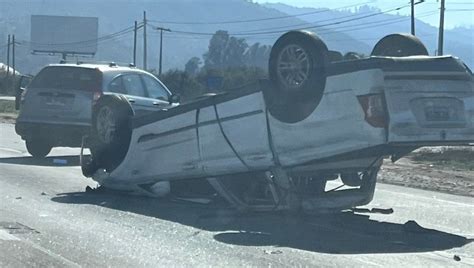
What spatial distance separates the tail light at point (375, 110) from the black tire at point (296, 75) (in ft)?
1.81

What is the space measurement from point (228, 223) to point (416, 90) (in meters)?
2.55

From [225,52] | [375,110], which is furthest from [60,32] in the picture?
[375,110]

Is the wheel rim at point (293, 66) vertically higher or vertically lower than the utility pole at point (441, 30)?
lower

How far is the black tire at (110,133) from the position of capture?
13.0 metres

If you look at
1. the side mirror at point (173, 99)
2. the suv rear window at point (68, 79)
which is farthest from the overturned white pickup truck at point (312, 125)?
the suv rear window at point (68, 79)

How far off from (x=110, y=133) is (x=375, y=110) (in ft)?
14.6

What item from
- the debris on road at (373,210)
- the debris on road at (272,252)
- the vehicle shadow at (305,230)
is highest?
the debris on road at (373,210)

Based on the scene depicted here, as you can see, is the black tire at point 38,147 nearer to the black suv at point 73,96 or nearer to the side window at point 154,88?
the black suv at point 73,96

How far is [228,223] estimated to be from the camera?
427 inches

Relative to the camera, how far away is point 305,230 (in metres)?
10.4

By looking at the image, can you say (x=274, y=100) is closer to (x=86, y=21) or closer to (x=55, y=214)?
(x=55, y=214)

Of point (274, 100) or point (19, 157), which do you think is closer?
point (274, 100)

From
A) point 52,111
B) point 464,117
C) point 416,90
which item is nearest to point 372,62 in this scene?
point 416,90

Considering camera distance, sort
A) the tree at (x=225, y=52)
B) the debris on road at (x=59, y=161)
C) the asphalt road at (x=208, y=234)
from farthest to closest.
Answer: the tree at (x=225, y=52) < the debris on road at (x=59, y=161) < the asphalt road at (x=208, y=234)
